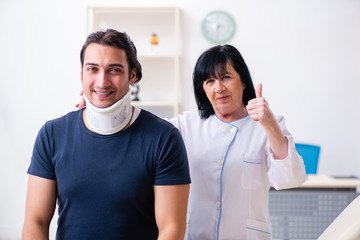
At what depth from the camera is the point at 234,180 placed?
1.50 metres

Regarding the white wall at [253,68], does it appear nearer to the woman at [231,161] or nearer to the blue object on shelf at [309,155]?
the blue object on shelf at [309,155]

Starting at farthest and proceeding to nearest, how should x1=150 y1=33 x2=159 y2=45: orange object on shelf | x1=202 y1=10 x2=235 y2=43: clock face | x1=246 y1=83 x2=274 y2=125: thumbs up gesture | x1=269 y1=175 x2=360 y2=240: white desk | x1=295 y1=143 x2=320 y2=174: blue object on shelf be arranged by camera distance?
1. x1=202 y1=10 x2=235 y2=43: clock face
2. x1=150 y1=33 x2=159 y2=45: orange object on shelf
3. x1=295 y1=143 x2=320 y2=174: blue object on shelf
4. x1=269 y1=175 x2=360 y2=240: white desk
5. x1=246 y1=83 x2=274 y2=125: thumbs up gesture

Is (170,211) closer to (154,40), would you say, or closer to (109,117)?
(109,117)

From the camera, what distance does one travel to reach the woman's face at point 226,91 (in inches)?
60.3

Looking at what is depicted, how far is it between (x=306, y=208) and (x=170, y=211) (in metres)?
1.89

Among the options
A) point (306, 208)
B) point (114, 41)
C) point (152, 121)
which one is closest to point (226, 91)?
point (152, 121)

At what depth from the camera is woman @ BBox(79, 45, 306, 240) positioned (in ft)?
4.83

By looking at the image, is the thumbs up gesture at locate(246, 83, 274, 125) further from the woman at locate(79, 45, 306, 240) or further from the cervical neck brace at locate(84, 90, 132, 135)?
the cervical neck brace at locate(84, 90, 132, 135)

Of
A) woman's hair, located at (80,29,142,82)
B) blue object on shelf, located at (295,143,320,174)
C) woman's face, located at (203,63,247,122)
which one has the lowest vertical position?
blue object on shelf, located at (295,143,320,174)

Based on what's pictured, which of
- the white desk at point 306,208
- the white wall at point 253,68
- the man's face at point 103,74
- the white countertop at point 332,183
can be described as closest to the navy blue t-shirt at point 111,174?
the man's face at point 103,74

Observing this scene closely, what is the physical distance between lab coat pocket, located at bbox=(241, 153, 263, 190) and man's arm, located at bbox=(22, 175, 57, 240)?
69 cm

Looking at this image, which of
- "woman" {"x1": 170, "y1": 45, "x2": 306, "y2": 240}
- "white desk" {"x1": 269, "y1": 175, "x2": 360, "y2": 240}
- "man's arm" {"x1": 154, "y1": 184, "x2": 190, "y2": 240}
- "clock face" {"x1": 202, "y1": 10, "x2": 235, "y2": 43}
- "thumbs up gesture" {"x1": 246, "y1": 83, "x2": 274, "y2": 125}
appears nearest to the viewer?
"man's arm" {"x1": 154, "y1": 184, "x2": 190, "y2": 240}

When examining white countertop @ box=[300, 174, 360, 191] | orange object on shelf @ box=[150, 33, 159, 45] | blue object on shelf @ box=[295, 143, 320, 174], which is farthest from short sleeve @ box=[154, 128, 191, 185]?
orange object on shelf @ box=[150, 33, 159, 45]

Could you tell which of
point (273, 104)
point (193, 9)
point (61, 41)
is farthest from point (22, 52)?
point (273, 104)
